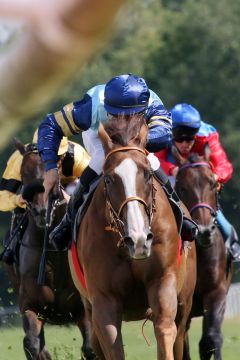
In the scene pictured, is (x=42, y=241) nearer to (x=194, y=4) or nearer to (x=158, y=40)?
(x=194, y=4)

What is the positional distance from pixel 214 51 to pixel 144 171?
48696 millimetres

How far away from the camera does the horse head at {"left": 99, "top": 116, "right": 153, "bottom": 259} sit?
6.23m

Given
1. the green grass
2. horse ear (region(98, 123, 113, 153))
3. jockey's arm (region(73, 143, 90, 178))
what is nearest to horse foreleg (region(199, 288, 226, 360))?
the green grass

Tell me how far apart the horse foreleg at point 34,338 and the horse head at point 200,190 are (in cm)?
158

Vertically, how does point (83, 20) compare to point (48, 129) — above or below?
above

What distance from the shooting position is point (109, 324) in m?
6.77

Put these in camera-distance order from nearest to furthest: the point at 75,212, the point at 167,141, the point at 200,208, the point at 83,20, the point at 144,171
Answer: the point at 83,20 → the point at 144,171 → the point at 167,141 → the point at 75,212 → the point at 200,208

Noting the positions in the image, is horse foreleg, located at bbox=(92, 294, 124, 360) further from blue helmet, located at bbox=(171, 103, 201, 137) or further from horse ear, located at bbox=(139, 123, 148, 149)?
blue helmet, located at bbox=(171, 103, 201, 137)

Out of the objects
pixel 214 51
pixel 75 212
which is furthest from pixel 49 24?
pixel 214 51

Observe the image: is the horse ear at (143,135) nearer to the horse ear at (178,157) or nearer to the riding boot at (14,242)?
the horse ear at (178,157)

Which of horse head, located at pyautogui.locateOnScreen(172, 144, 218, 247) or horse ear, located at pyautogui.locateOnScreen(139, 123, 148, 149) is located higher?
horse ear, located at pyautogui.locateOnScreen(139, 123, 148, 149)

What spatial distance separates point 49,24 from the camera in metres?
1.48

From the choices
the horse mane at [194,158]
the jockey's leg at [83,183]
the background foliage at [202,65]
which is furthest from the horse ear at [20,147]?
the background foliage at [202,65]

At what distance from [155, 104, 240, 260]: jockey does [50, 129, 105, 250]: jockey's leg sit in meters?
2.29
